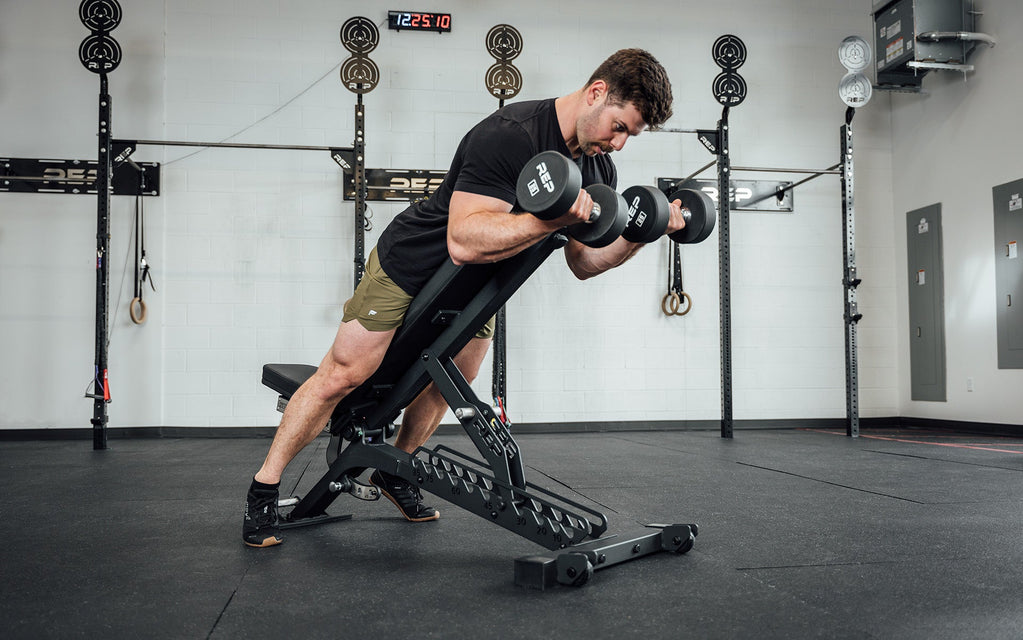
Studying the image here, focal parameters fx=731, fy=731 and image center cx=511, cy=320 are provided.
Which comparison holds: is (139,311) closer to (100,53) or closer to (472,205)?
(100,53)

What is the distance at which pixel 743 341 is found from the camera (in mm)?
5977

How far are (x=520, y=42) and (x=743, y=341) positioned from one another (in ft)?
9.63

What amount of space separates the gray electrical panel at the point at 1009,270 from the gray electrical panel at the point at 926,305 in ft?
1.75

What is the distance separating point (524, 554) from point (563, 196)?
0.90 meters

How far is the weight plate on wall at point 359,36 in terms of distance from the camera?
200 inches

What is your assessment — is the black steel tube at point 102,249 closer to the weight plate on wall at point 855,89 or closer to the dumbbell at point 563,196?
the dumbbell at point 563,196

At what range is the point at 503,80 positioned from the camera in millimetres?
5254

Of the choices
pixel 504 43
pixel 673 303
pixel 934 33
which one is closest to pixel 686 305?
pixel 673 303

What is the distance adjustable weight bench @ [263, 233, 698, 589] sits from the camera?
5.07 ft

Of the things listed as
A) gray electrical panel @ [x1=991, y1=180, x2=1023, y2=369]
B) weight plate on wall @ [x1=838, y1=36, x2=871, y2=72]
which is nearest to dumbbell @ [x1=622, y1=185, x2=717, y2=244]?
weight plate on wall @ [x1=838, y1=36, x2=871, y2=72]

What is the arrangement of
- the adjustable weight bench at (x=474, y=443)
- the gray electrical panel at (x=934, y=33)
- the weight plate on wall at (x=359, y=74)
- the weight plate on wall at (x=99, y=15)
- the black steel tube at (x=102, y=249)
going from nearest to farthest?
1. the adjustable weight bench at (x=474, y=443)
2. the black steel tube at (x=102, y=249)
3. the weight plate on wall at (x=99, y=15)
4. the weight plate on wall at (x=359, y=74)
5. the gray electrical panel at (x=934, y=33)

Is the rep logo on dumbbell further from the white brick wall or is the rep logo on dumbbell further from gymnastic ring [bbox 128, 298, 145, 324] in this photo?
gymnastic ring [bbox 128, 298, 145, 324]

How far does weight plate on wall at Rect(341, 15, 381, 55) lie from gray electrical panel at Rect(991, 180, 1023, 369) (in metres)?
4.59

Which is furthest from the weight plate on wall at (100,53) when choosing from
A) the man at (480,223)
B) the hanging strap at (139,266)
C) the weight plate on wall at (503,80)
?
the man at (480,223)
